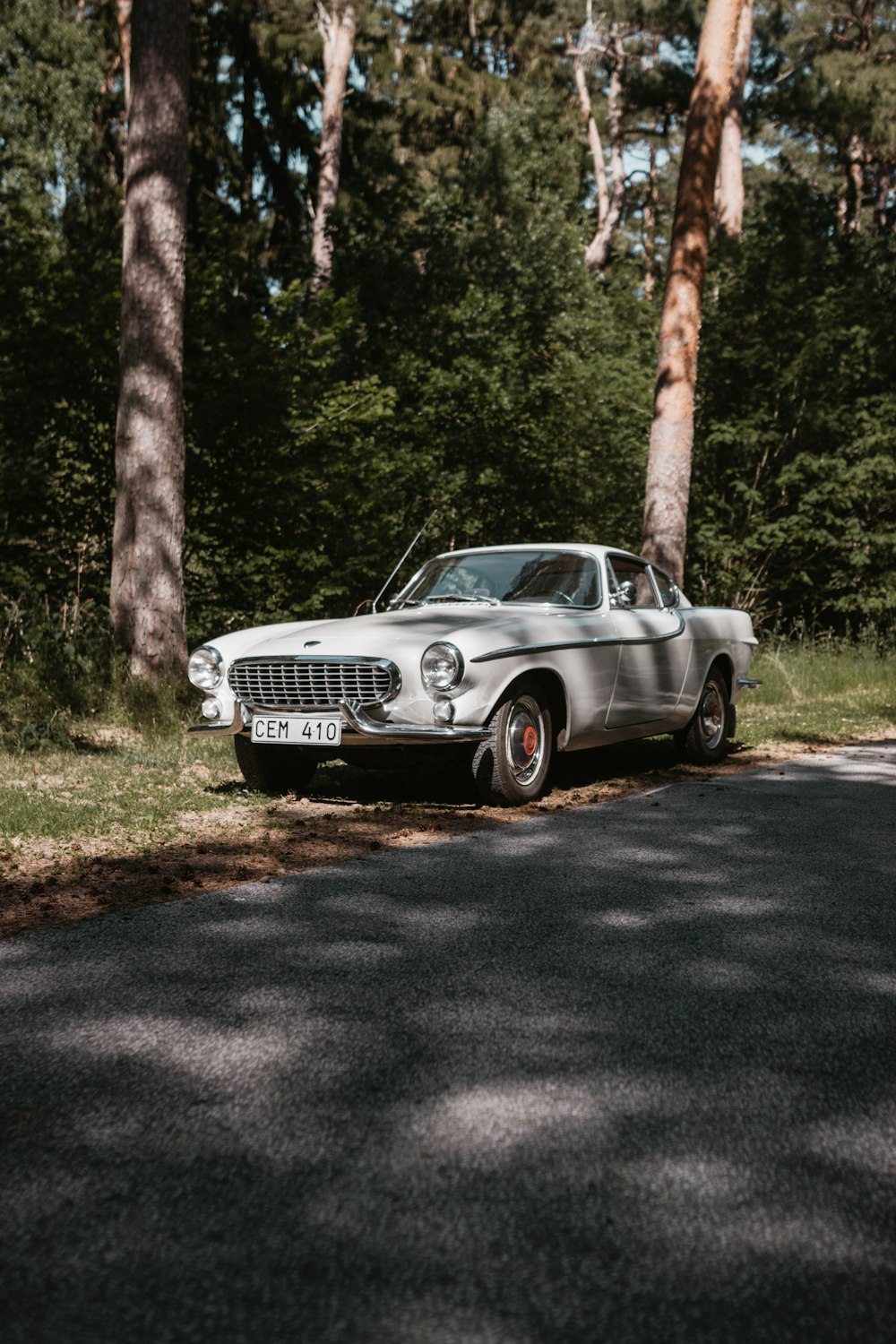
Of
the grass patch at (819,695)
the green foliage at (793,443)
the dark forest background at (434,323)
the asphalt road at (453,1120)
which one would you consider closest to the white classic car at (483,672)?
the asphalt road at (453,1120)

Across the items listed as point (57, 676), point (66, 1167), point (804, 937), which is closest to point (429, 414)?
point (57, 676)

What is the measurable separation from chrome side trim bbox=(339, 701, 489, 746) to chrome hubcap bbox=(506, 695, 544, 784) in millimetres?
344

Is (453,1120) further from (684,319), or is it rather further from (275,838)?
(684,319)

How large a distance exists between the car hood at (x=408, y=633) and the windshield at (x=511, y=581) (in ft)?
0.70

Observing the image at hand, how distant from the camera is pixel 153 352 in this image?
1241 centimetres

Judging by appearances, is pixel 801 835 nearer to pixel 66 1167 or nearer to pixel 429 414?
pixel 66 1167

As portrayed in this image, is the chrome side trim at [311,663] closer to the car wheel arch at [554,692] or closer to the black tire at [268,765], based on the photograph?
the black tire at [268,765]

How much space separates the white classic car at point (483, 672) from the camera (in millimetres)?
7156

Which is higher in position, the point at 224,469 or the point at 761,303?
the point at 761,303

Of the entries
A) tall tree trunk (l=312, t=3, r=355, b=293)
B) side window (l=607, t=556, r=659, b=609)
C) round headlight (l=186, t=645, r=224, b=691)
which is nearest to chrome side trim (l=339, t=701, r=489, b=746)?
round headlight (l=186, t=645, r=224, b=691)

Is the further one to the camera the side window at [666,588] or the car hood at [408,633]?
the side window at [666,588]

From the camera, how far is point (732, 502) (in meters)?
21.8

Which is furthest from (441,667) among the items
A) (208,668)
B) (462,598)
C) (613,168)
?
(613,168)

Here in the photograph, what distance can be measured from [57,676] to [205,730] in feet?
12.2
